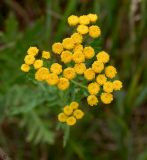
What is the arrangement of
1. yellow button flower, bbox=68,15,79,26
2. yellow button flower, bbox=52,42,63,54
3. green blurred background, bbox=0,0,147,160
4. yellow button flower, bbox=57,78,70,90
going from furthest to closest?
green blurred background, bbox=0,0,147,160 < yellow button flower, bbox=68,15,79,26 < yellow button flower, bbox=52,42,63,54 < yellow button flower, bbox=57,78,70,90

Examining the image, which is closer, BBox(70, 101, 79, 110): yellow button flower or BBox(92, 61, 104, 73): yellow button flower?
BBox(92, 61, 104, 73): yellow button flower

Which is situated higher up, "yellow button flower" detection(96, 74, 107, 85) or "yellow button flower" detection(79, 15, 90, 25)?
"yellow button flower" detection(79, 15, 90, 25)

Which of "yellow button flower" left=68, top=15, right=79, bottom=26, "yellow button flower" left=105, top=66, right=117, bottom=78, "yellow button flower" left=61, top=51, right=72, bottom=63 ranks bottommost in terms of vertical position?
"yellow button flower" left=61, top=51, right=72, bottom=63

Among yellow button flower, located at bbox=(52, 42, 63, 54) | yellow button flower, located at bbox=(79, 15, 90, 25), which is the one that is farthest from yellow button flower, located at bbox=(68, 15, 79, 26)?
yellow button flower, located at bbox=(52, 42, 63, 54)

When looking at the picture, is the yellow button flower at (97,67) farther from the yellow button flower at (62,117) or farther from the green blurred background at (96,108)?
the green blurred background at (96,108)

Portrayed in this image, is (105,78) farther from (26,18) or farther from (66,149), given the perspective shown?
(26,18)

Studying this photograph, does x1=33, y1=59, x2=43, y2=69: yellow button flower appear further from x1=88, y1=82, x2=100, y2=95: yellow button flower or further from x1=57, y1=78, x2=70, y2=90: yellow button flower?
x1=88, y1=82, x2=100, y2=95: yellow button flower

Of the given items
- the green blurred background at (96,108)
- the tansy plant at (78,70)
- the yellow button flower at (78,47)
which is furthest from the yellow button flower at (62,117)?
the green blurred background at (96,108)

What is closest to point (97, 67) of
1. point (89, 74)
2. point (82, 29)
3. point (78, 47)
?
point (89, 74)
